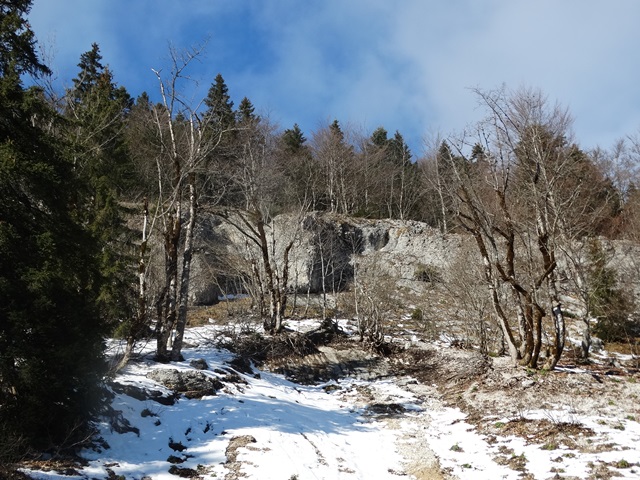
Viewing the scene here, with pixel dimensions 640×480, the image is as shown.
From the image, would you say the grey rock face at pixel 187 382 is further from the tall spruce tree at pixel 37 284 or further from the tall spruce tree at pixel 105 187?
the tall spruce tree at pixel 37 284

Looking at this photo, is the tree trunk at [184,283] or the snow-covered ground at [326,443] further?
the tree trunk at [184,283]

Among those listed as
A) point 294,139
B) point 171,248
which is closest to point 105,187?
point 171,248

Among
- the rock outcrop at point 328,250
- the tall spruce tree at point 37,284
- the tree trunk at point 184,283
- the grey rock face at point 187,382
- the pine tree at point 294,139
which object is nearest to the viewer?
the tall spruce tree at point 37,284

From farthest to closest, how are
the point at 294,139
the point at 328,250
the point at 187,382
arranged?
1. the point at 294,139
2. the point at 328,250
3. the point at 187,382

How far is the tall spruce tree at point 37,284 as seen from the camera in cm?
591

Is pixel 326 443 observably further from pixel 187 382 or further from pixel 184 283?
pixel 184 283

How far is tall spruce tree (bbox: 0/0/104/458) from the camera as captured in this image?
5.91m

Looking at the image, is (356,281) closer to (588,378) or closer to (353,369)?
(353,369)

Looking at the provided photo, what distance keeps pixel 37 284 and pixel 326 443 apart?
5.91m

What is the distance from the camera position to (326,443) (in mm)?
8562

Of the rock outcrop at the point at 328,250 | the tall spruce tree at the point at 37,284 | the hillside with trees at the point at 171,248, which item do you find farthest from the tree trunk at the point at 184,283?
the rock outcrop at the point at 328,250

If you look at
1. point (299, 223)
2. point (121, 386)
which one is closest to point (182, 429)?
point (121, 386)

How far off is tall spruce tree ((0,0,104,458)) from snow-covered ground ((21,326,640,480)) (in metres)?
0.83

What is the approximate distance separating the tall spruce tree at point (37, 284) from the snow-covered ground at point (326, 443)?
32.5 inches
